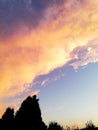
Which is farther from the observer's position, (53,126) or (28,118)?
(53,126)

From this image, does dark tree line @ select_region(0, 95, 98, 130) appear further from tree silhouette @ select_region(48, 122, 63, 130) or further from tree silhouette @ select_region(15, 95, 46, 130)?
tree silhouette @ select_region(48, 122, 63, 130)

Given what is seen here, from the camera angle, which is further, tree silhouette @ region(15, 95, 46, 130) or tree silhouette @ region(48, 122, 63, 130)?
tree silhouette @ region(48, 122, 63, 130)

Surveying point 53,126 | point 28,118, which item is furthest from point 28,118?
point 53,126

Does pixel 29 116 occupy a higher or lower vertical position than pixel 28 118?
higher

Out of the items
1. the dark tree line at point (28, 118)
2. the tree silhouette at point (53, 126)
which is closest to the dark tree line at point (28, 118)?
the dark tree line at point (28, 118)

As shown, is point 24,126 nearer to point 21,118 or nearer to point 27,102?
point 21,118

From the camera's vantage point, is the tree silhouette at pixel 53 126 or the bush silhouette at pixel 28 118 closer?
the bush silhouette at pixel 28 118

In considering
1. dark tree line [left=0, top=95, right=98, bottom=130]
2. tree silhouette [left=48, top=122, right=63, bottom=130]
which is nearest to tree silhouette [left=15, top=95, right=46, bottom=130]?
dark tree line [left=0, top=95, right=98, bottom=130]

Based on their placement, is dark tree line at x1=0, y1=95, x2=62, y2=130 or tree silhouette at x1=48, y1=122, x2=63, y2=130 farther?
tree silhouette at x1=48, y1=122, x2=63, y2=130

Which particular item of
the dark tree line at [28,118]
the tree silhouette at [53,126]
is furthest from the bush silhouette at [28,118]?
the tree silhouette at [53,126]

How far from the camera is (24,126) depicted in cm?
4053

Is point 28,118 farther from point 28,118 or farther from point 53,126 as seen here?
point 53,126

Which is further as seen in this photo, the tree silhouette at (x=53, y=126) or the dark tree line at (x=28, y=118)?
the tree silhouette at (x=53, y=126)

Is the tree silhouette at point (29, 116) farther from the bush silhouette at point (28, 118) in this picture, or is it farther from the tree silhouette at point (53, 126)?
the tree silhouette at point (53, 126)
